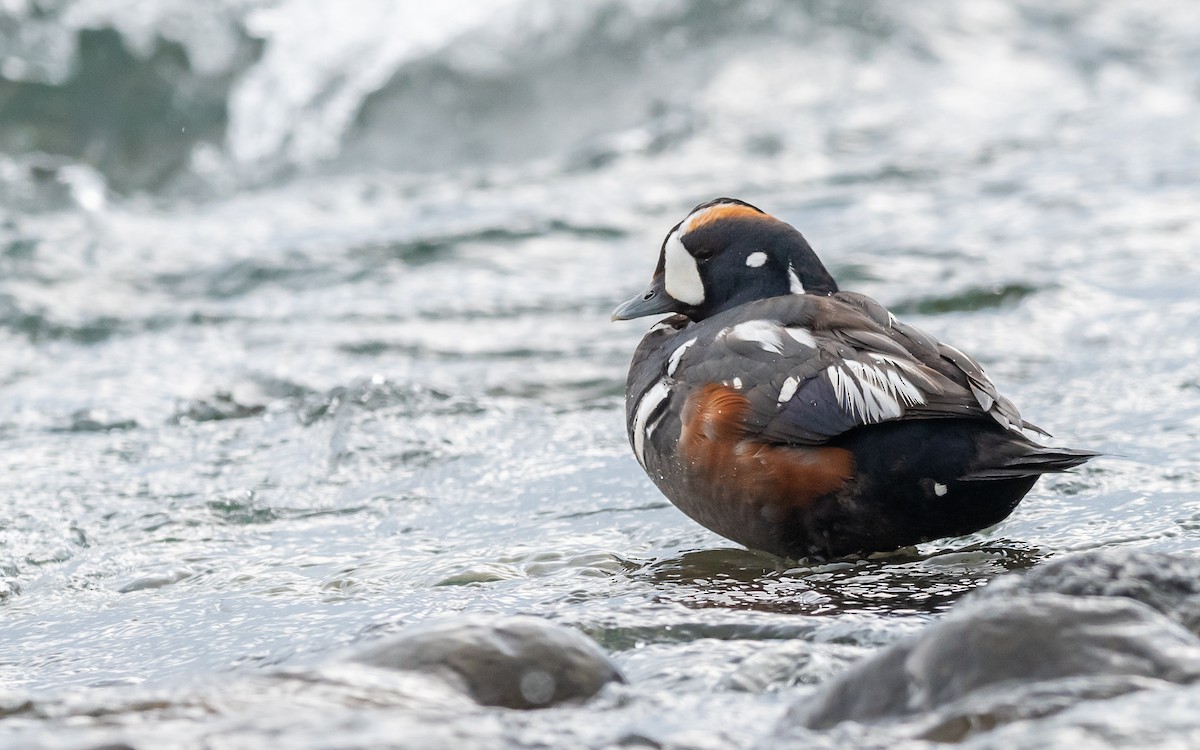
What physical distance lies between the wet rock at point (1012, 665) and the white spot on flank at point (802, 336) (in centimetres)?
164

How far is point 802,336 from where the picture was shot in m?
4.49

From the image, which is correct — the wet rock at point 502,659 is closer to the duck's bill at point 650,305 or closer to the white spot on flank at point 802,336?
the white spot on flank at point 802,336

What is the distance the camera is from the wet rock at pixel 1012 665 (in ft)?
8.84

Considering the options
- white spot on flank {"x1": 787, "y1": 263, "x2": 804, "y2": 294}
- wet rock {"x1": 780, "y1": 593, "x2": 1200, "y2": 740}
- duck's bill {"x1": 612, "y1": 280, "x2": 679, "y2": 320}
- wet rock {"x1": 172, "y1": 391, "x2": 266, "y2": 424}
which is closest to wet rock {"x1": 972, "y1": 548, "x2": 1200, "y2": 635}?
wet rock {"x1": 780, "y1": 593, "x2": 1200, "y2": 740}

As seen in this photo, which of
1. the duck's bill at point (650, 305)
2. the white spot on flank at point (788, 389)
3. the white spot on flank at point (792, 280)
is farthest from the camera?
the duck's bill at point (650, 305)

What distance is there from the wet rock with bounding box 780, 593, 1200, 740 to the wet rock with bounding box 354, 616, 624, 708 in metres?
0.52

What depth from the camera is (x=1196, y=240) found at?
911 cm

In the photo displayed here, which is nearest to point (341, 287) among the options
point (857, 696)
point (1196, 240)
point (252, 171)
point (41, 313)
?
point (41, 313)

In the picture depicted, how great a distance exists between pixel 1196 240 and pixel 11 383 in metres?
6.99

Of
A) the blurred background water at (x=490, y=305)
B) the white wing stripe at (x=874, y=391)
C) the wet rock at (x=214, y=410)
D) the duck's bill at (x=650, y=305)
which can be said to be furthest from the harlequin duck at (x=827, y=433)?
the wet rock at (x=214, y=410)

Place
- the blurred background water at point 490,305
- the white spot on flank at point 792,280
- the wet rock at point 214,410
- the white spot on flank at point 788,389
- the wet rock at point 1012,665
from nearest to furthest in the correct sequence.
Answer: the wet rock at point 1012,665 → the blurred background water at point 490,305 → the white spot on flank at point 788,389 → the white spot on flank at point 792,280 → the wet rock at point 214,410

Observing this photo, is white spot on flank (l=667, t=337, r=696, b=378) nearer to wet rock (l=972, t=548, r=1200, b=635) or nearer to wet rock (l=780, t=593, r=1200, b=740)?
wet rock (l=972, t=548, r=1200, b=635)

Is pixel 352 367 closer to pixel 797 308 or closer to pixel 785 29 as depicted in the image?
pixel 797 308

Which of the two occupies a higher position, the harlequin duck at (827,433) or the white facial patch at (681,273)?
the white facial patch at (681,273)
